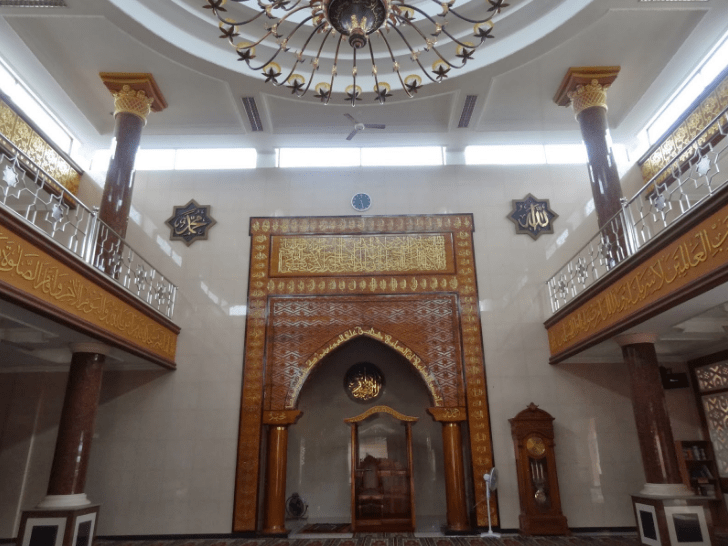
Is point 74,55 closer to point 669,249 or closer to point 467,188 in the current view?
point 467,188

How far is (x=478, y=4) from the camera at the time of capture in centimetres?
661

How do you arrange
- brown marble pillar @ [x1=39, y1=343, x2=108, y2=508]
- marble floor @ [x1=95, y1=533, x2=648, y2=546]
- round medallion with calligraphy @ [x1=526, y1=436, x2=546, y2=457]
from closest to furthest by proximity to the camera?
brown marble pillar @ [x1=39, y1=343, x2=108, y2=508]
marble floor @ [x1=95, y1=533, x2=648, y2=546]
round medallion with calligraphy @ [x1=526, y1=436, x2=546, y2=457]

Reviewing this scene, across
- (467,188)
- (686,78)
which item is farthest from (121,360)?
(686,78)

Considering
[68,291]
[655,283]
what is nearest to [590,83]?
[655,283]

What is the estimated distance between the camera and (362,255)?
7750mm

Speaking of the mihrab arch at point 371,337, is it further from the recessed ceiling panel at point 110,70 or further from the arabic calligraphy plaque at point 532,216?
the recessed ceiling panel at point 110,70

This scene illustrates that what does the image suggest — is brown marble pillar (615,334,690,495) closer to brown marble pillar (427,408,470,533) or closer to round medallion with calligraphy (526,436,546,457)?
round medallion with calligraphy (526,436,546,457)

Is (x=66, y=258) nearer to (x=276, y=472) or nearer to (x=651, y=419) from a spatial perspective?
(x=276, y=472)

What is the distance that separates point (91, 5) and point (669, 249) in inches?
260

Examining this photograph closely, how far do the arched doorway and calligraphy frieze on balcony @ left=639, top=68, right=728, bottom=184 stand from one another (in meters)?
4.67

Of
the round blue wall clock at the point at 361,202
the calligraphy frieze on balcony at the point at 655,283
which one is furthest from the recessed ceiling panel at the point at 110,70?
→ the calligraphy frieze on balcony at the point at 655,283

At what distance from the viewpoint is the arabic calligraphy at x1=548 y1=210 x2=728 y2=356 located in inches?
139

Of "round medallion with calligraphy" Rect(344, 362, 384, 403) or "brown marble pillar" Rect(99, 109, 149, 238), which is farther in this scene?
"round medallion with calligraphy" Rect(344, 362, 384, 403)

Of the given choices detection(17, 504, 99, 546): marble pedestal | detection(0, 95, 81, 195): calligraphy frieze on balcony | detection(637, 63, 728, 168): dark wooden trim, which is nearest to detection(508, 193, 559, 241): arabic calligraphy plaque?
detection(637, 63, 728, 168): dark wooden trim
